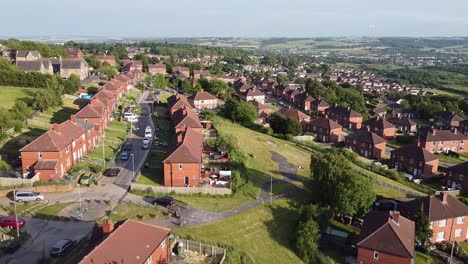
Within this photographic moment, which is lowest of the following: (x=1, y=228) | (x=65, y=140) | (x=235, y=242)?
(x=235, y=242)

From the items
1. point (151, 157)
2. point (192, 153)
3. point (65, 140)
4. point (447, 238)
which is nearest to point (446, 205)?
point (447, 238)

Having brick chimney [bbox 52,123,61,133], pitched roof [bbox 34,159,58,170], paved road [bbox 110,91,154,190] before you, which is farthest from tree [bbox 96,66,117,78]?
pitched roof [bbox 34,159,58,170]

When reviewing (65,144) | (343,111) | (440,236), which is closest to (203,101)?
(343,111)

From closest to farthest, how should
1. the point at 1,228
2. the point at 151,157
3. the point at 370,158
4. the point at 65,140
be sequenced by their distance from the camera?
the point at 1,228, the point at 65,140, the point at 151,157, the point at 370,158

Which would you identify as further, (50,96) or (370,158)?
(370,158)

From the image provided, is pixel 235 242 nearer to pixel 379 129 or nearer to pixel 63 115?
pixel 63 115

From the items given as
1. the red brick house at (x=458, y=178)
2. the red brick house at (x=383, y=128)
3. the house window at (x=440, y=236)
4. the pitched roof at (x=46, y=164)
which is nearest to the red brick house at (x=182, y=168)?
the pitched roof at (x=46, y=164)

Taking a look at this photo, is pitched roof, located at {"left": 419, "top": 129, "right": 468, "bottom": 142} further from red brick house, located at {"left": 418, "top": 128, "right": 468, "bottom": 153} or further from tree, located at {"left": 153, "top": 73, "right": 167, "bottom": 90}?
tree, located at {"left": 153, "top": 73, "right": 167, "bottom": 90}

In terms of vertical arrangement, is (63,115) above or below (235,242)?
above
